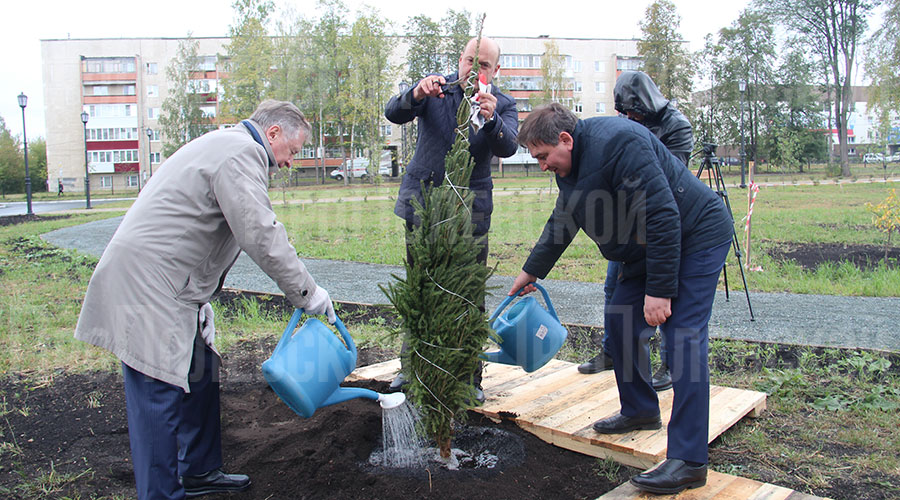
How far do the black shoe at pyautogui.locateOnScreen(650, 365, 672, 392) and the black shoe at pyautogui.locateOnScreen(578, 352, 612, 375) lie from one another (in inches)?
11.6

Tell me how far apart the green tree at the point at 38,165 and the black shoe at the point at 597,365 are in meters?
61.8

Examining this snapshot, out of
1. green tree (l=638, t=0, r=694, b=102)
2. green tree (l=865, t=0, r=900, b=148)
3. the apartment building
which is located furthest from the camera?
the apartment building

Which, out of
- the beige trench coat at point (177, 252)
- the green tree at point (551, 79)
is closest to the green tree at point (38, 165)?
the green tree at point (551, 79)

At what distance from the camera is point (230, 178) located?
2141mm

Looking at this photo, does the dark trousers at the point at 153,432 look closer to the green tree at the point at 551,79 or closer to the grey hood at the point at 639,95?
the grey hood at the point at 639,95

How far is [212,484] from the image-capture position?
2498 millimetres

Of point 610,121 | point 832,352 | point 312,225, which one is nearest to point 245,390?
point 610,121

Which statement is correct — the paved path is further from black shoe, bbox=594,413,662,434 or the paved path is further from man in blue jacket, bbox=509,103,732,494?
man in blue jacket, bbox=509,103,732,494

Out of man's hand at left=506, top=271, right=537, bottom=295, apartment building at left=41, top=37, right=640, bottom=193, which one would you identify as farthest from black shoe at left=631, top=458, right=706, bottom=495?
apartment building at left=41, top=37, right=640, bottom=193

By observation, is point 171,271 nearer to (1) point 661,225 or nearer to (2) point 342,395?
(2) point 342,395

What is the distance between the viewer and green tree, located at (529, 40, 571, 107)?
130ft

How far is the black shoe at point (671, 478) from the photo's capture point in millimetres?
2365

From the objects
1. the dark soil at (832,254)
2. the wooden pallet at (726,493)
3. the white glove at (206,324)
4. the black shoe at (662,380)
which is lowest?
the wooden pallet at (726,493)

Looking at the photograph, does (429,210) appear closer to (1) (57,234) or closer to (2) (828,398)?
(2) (828,398)
